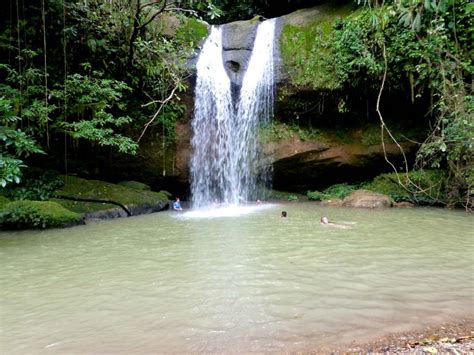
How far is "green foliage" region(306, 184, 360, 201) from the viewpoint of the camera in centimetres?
1239

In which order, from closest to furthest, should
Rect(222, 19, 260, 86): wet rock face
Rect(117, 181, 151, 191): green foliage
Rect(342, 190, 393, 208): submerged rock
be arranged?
1. Rect(342, 190, 393, 208): submerged rock
2. Rect(117, 181, 151, 191): green foliage
3. Rect(222, 19, 260, 86): wet rock face

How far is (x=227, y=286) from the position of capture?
14.0 feet

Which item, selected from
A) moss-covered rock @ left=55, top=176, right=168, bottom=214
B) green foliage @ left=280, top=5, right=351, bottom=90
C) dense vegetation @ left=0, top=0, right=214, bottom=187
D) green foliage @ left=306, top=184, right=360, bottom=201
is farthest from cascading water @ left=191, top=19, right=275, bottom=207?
moss-covered rock @ left=55, top=176, right=168, bottom=214

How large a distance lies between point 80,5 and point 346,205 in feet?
31.1

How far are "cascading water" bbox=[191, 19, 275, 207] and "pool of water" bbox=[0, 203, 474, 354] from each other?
17.2 feet

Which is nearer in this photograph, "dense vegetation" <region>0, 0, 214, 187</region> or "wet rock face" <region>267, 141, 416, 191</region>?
"dense vegetation" <region>0, 0, 214, 187</region>

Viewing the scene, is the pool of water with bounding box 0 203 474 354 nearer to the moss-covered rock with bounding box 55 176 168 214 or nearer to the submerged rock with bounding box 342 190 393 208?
the moss-covered rock with bounding box 55 176 168 214

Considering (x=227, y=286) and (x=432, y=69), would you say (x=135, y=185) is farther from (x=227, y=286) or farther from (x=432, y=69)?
(x=432, y=69)

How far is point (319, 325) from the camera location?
10.4 ft

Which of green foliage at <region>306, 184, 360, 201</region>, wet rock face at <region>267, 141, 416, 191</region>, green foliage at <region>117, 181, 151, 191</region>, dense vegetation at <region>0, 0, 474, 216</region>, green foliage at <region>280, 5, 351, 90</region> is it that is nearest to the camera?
dense vegetation at <region>0, 0, 474, 216</region>

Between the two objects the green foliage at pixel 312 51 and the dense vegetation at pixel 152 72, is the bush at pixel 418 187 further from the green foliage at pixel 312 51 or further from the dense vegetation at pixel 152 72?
the green foliage at pixel 312 51

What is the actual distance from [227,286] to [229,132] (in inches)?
358

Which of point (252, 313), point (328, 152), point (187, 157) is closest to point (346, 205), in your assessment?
point (328, 152)

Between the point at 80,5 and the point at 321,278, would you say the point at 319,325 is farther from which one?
the point at 80,5
